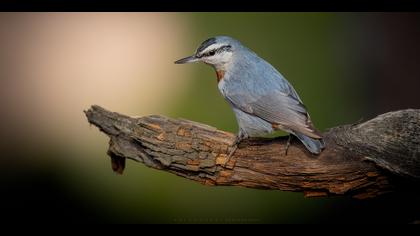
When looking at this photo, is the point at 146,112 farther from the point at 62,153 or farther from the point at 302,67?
the point at 302,67

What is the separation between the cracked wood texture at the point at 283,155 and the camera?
2.59 metres

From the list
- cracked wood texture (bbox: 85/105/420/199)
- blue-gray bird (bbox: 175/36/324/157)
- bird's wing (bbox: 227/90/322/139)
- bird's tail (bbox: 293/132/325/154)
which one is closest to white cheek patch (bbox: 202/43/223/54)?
blue-gray bird (bbox: 175/36/324/157)

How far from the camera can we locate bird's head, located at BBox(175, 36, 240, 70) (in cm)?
288

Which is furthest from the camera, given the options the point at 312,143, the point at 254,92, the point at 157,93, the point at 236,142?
the point at 157,93

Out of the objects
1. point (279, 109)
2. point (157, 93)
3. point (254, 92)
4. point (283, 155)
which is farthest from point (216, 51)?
point (157, 93)

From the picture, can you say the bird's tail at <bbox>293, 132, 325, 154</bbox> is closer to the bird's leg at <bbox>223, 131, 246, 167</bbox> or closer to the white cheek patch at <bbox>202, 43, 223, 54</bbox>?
the bird's leg at <bbox>223, 131, 246, 167</bbox>

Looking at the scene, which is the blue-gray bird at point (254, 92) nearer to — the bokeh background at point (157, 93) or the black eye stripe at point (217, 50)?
the black eye stripe at point (217, 50)

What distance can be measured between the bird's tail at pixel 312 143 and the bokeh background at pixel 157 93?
41.9 inches

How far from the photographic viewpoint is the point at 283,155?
2.68 metres

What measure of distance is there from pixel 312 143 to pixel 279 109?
0.89ft

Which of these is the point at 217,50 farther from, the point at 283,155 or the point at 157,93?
the point at 157,93

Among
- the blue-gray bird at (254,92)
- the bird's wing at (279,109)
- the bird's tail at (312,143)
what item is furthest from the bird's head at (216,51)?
the bird's tail at (312,143)
